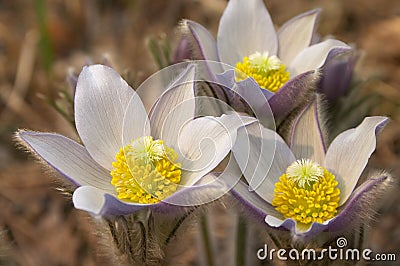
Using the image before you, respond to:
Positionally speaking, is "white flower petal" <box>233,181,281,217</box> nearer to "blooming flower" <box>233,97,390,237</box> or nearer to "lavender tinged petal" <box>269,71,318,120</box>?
"blooming flower" <box>233,97,390,237</box>

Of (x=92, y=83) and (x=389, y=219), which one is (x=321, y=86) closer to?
(x=92, y=83)

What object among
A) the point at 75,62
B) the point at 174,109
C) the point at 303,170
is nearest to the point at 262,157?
the point at 303,170

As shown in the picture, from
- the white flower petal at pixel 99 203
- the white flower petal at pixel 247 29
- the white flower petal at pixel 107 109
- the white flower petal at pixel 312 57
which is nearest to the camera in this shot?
the white flower petal at pixel 99 203

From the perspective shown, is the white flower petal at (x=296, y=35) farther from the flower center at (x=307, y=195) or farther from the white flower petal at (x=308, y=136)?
the flower center at (x=307, y=195)

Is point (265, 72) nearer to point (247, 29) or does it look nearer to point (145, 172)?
point (247, 29)

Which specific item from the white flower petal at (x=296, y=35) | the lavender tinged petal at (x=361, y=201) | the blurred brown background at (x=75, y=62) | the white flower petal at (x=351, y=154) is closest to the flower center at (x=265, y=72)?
the white flower petal at (x=296, y=35)

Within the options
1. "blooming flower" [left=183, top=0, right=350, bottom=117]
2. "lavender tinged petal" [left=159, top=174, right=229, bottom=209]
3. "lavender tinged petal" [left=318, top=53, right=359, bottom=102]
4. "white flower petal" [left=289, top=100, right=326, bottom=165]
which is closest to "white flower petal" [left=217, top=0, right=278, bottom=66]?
"blooming flower" [left=183, top=0, right=350, bottom=117]
